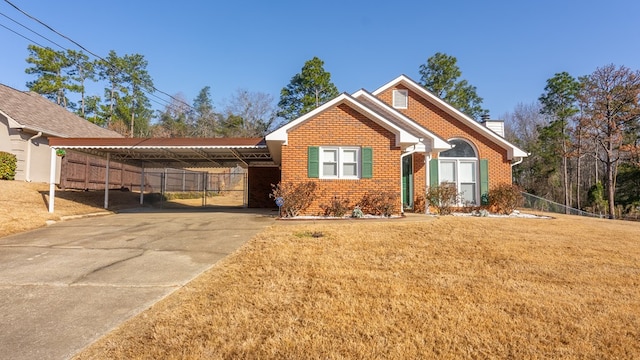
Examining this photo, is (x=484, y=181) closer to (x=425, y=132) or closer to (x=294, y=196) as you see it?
(x=425, y=132)

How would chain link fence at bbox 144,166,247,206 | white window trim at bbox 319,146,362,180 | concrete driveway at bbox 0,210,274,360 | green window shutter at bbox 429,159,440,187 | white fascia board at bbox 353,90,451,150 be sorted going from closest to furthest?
concrete driveway at bbox 0,210,274,360
white window trim at bbox 319,146,362,180
white fascia board at bbox 353,90,451,150
green window shutter at bbox 429,159,440,187
chain link fence at bbox 144,166,247,206

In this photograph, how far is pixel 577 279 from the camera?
5082 millimetres

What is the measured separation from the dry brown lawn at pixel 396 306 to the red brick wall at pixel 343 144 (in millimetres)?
4206

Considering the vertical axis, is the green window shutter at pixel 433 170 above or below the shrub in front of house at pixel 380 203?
above

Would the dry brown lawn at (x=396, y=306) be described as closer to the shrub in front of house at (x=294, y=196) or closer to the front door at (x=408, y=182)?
the shrub in front of house at (x=294, y=196)

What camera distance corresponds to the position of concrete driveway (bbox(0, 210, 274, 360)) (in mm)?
3260

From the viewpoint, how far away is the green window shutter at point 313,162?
1117 centimetres

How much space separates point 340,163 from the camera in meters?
11.4

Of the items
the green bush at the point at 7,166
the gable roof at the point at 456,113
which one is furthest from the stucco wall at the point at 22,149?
the gable roof at the point at 456,113

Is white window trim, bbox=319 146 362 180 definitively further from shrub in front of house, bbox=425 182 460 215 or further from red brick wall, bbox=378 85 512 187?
red brick wall, bbox=378 85 512 187

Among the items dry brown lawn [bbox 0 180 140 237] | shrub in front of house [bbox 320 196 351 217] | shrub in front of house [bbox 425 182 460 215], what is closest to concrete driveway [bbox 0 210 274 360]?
dry brown lawn [bbox 0 180 140 237]

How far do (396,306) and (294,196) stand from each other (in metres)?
7.09

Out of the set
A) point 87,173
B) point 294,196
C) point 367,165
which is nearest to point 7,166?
point 87,173

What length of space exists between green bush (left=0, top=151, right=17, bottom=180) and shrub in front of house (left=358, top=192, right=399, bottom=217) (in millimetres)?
15896
